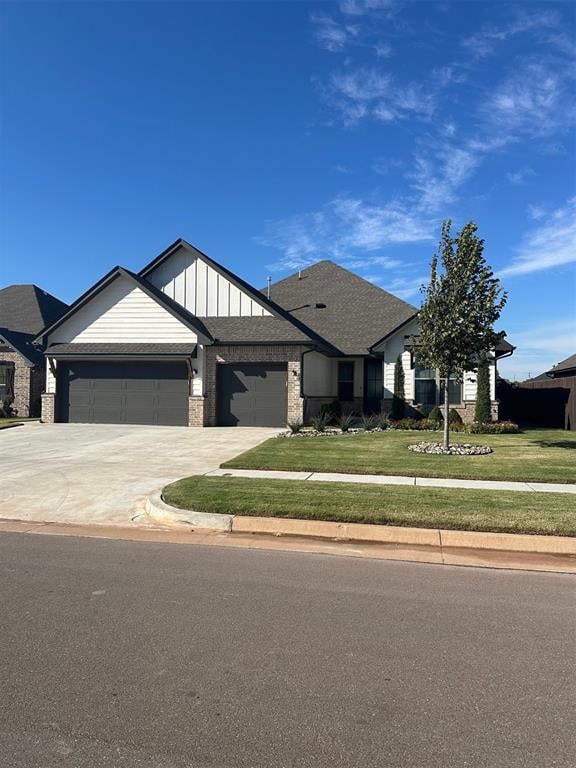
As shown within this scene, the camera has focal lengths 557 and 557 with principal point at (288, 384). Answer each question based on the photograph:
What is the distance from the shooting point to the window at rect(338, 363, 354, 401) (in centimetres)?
2505

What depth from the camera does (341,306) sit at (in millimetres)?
27500

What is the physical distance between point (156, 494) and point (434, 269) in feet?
29.6

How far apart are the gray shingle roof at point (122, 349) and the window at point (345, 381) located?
7326 mm

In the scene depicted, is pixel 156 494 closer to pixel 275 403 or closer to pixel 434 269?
pixel 434 269

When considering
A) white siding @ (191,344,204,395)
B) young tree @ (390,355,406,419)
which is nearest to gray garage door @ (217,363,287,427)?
white siding @ (191,344,204,395)

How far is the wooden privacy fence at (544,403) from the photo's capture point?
69.3ft

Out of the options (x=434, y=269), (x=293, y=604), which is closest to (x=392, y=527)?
(x=293, y=604)

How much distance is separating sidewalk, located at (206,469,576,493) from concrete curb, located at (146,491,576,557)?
2.61 meters

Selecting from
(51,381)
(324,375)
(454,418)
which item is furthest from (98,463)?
(454,418)

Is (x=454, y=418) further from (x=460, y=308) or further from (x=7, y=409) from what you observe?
(x=7, y=409)

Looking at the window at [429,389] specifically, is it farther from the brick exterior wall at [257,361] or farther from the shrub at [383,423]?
the brick exterior wall at [257,361]

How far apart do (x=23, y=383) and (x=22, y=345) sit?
1854mm

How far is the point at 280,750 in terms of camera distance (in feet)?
9.55

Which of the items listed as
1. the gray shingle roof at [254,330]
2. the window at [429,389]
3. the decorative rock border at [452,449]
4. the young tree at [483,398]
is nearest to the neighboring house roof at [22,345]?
the gray shingle roof at [254,330]
